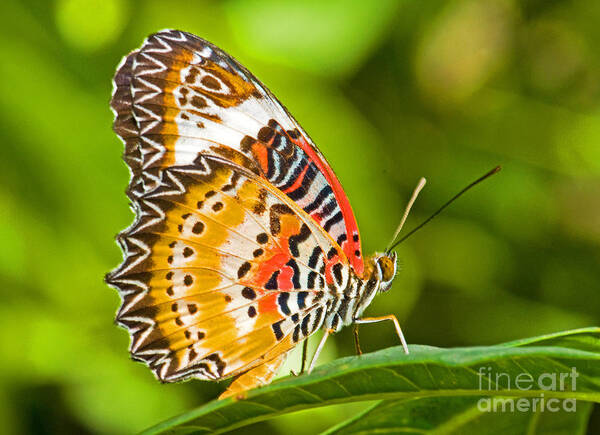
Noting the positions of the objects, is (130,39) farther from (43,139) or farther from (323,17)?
(323,17)

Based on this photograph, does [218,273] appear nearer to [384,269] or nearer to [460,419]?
[384,269]

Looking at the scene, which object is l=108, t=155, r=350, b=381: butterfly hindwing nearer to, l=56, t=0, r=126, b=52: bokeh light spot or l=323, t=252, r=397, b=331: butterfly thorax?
l=323, t=252, r=397, b=331: butterfly thorax

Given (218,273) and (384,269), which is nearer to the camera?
(218,273)

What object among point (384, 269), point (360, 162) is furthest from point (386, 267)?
point (360, 162)

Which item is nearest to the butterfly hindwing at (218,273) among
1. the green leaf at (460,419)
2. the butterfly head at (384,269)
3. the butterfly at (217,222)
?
the butterfly at (217,222)

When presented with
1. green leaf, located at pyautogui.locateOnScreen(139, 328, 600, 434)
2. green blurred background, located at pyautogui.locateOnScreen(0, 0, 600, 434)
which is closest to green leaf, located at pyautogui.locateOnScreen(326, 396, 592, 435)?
green leaf, located at pyautogui.locateOnScreen(139, 328, 600, 434)

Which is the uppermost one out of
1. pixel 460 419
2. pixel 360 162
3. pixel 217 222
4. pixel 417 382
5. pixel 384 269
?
pixel 360 162
